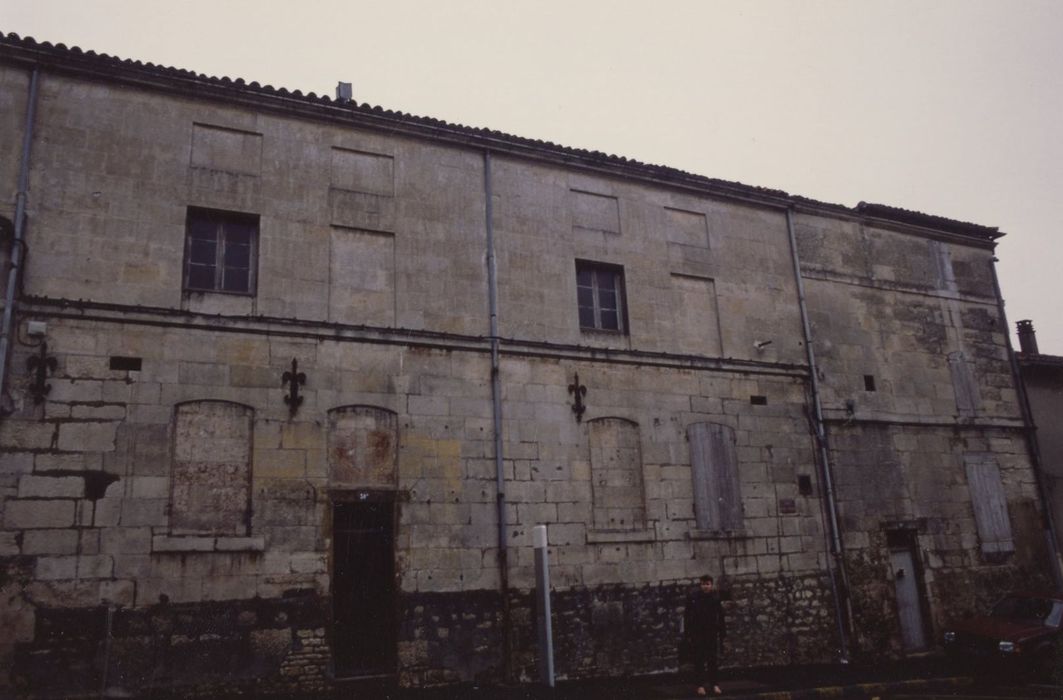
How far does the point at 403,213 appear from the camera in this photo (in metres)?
13.6

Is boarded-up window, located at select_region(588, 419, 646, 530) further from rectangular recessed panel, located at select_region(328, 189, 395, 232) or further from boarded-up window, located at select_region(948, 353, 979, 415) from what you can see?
boarded-up window, located at select_region(948, 353, 979, 415)

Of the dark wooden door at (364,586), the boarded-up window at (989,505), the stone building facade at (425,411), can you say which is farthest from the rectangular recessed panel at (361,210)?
the boarded-up window at (989,505)

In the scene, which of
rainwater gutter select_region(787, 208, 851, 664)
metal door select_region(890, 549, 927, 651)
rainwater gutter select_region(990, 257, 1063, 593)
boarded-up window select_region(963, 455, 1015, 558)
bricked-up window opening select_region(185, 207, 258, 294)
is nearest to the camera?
bricked-up window opening select_region(185, 207, 258, 294)

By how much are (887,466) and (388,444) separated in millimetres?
10294

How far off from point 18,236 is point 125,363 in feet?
7.09

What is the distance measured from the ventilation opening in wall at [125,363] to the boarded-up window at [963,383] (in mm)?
16262

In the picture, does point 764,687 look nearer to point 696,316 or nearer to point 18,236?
point 696,316

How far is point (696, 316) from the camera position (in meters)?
15.7

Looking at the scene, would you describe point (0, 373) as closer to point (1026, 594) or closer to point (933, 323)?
point (1026, 594)

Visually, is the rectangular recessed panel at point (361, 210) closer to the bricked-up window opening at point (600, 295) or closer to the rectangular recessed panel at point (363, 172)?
the rectangular recessed panel at point (363, 172)

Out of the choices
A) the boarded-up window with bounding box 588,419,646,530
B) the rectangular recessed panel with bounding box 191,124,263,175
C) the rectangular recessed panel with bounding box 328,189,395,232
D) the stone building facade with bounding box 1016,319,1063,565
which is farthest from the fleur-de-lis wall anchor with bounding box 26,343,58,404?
the stone building facade with bounding box 1016,319,1063,565

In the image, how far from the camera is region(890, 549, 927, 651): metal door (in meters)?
15.8

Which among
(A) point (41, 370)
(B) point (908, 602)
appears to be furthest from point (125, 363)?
(B) point (908, 602)

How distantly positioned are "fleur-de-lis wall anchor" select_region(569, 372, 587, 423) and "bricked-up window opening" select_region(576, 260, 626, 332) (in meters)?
1.22
